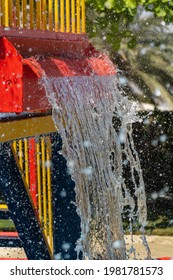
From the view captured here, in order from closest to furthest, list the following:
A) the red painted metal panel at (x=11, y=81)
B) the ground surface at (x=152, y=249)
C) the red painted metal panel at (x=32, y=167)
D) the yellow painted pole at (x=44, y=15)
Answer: the red painted metal panel at (x=11, y=81) → the yellow painted pole at (x=44, y=15) → the red painted metal panel at (x=32, y=167) → the ground surface at (x=152, y=249)

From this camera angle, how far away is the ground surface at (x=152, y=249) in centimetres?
1007

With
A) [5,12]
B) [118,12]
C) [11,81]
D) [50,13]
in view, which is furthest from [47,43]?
[118,12]

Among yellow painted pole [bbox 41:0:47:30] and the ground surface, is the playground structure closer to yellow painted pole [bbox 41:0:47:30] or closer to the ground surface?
yellow painted pole [bbox 41:0:47:30]

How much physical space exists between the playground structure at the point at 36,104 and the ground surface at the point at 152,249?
11.2 ft

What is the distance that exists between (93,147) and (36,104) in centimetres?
112

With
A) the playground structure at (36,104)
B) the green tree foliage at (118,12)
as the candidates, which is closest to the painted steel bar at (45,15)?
the playground structure at (36,104)

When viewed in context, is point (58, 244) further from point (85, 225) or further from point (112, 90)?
point (112, 90)

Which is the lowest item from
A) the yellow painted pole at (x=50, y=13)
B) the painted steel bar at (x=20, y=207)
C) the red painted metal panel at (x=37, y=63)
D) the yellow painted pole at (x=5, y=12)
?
the painted steel bar at (x=20, y=207)

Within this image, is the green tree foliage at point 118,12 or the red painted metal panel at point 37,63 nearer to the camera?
the red painted metal panel at point 37,63

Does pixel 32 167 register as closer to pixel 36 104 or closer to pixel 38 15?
pixel 38 15

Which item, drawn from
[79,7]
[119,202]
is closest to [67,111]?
[79,7]

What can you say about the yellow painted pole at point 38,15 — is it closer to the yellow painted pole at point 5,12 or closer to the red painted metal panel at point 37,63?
the red painted metal panel at point 37,63

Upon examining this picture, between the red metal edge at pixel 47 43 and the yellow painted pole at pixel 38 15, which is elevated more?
the yellow painted pole at pixel 38 15

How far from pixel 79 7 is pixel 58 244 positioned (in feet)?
7.33
